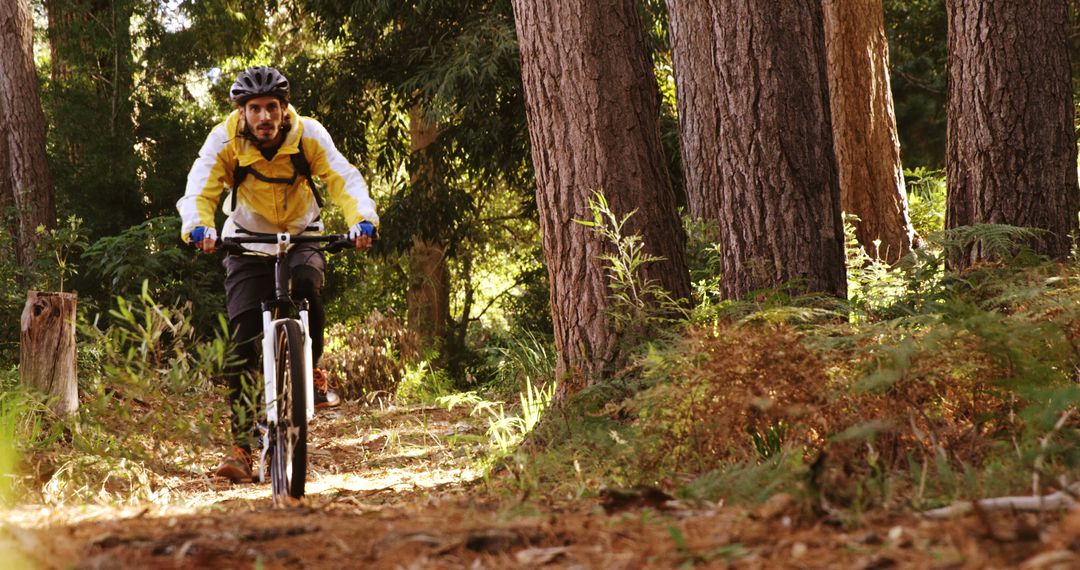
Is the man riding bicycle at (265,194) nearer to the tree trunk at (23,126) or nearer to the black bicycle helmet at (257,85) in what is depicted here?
the black bicycle helmet at (257,85)

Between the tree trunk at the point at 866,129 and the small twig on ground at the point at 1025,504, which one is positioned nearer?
the small twig on ground at the point at 1025,504

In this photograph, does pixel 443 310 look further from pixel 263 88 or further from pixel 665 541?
pixel 665 541

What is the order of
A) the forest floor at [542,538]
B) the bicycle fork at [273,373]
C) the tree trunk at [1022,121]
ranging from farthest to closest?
the tree trunk at [1022,121] → the bicycle fork at [273,373] → the forest floor at [542,538]

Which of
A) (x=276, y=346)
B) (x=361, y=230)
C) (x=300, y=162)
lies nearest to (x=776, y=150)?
(x=361, y=230)

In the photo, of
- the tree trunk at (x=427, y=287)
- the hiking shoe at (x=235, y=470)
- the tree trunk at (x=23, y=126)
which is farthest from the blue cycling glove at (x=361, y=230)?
the tree trunk at (x=427, y=287)

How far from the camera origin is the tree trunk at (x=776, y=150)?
5.51m

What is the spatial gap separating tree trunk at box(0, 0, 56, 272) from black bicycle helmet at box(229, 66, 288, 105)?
8262 millimetres

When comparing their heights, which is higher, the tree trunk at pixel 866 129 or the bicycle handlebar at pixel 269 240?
the tree trunk at pixel 866 129

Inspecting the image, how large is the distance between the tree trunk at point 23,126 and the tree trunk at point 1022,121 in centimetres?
1021

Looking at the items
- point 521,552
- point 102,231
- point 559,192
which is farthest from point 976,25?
point 102,231

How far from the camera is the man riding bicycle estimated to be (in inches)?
209

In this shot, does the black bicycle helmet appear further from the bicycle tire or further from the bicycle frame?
the bicycle tire

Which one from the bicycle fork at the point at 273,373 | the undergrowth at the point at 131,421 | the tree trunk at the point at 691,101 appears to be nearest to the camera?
the undergrowth at the point at 131,421

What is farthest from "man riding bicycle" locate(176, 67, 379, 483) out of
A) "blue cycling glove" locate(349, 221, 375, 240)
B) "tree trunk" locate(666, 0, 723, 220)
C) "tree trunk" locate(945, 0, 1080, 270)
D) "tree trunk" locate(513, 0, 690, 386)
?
"tree trunk" locate(945, 0, 1080, 270)
